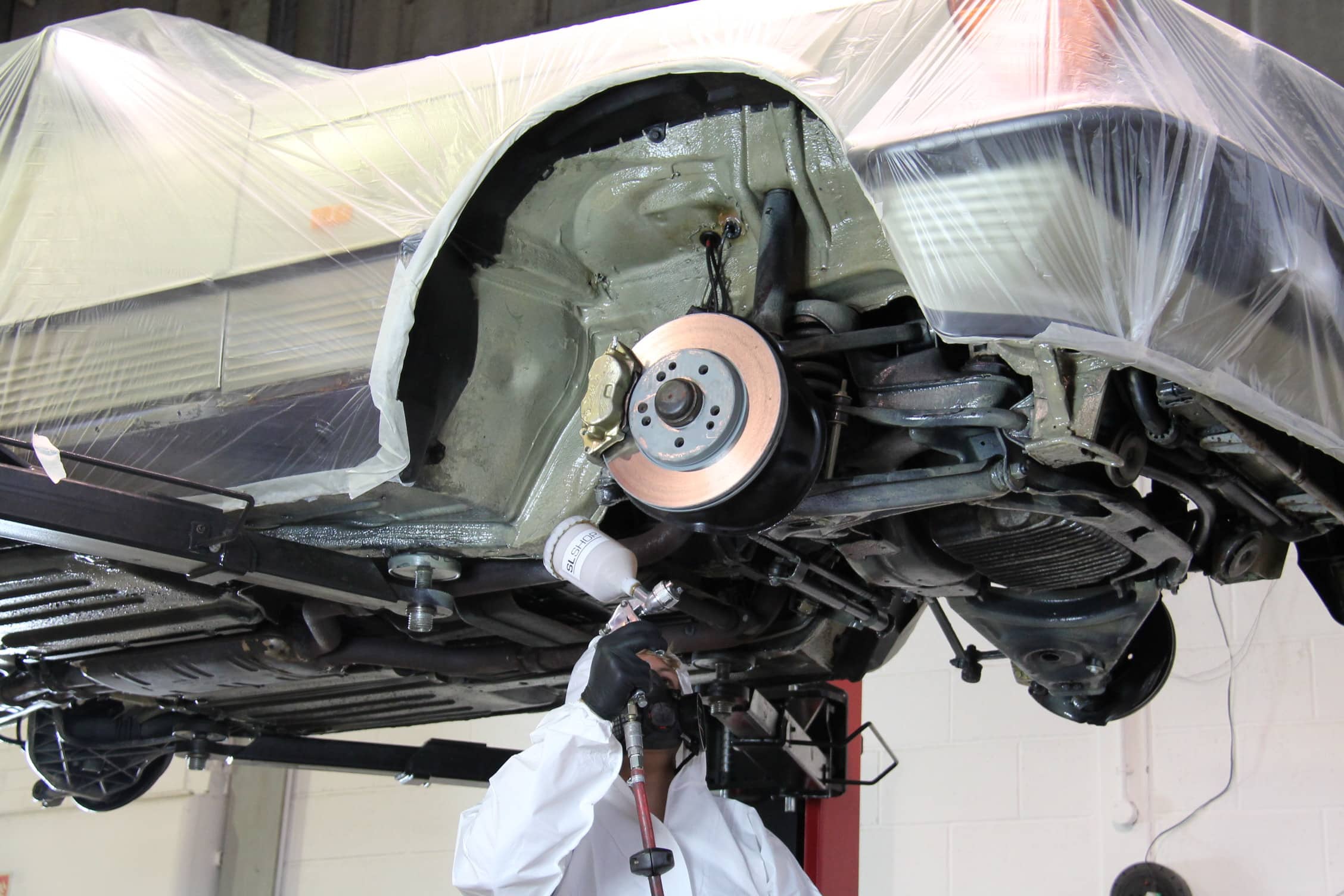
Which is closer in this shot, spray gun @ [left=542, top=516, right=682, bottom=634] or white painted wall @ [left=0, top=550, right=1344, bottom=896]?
spray gun @ [left=542, top=516, right=682, bottom=634]

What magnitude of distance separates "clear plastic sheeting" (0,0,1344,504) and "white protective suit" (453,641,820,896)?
1.50 feet

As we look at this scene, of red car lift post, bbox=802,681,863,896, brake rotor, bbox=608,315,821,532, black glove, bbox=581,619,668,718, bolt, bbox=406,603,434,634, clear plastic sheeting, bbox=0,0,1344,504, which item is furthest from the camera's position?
red car lift post, bbox=802,681,863,896

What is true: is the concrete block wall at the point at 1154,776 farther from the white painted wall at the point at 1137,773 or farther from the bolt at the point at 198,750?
the bolt at the point at 198,750

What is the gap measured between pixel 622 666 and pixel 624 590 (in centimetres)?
10

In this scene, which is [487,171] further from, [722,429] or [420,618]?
[420,618]

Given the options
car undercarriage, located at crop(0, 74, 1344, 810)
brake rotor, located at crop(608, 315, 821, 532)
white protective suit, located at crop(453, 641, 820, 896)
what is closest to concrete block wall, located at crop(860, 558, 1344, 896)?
car undercarriage, located at crop(0, 74, 1344, 810)

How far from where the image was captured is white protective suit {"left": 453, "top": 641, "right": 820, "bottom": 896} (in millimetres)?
1713

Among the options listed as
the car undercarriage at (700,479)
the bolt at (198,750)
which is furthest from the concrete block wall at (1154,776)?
the bolt at (198,750)

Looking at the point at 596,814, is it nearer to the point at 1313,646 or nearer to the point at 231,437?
the point at 231,437

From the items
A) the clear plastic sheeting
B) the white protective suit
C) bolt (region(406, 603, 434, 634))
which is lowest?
the white protective suit

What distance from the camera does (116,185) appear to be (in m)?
1.79

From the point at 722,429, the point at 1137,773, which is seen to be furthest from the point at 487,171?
the point at 1137,773

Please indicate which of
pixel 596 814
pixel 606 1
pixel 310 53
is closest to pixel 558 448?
pixel 596 814

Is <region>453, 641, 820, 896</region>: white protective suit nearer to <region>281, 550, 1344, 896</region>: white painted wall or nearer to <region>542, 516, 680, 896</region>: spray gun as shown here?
<region>542, 516, 680, 896</region>: spray gun
